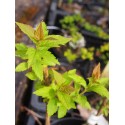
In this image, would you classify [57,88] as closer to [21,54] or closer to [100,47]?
[21,54]

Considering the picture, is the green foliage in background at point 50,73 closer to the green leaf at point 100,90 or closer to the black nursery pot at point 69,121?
the green leaf at point 100,90

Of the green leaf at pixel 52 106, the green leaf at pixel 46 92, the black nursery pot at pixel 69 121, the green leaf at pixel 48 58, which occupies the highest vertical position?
the green leaf at pixel 48 58

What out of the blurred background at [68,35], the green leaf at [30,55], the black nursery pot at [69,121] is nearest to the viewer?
the green leaf at [30,55]

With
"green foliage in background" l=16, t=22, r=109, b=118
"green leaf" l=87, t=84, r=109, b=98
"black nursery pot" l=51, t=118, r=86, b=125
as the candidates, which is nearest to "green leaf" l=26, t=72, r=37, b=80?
"green foliage in background" l=16, t=22, r=109, b=118

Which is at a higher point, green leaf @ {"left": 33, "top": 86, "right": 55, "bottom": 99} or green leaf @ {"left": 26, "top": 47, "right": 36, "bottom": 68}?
green leaf @ {"left": 26, "top": 47, "right": 36, "bottom": 68}

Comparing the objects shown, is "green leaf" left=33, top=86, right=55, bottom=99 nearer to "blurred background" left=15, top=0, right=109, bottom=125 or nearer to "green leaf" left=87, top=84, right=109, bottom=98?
"green leaf" left=87, top=84, right=109, bottom=98

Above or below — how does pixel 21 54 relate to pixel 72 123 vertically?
above

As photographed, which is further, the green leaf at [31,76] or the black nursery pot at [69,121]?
the black nursery pot at [69,121]

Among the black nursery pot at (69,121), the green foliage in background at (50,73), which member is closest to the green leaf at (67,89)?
the green foliage in background at (50,73)
